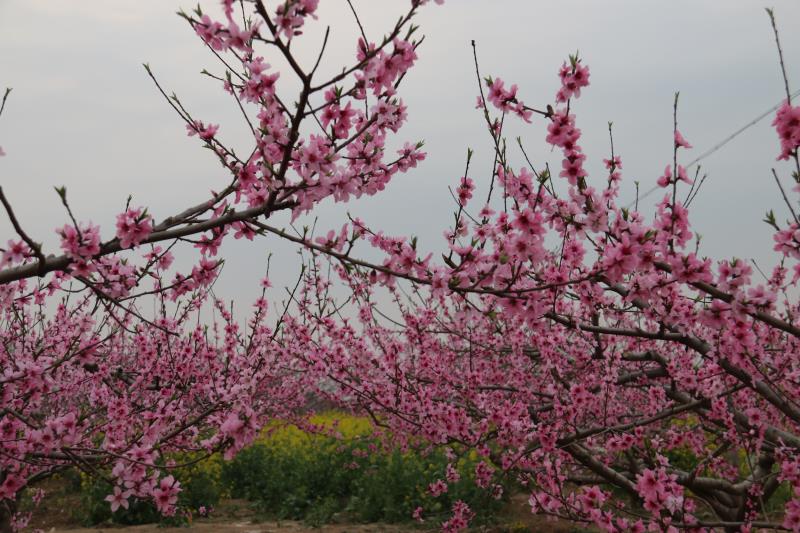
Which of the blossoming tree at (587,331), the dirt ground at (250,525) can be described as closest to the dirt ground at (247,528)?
the dirt ground at (250,525)

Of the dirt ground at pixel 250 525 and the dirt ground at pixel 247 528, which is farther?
the dirt ground at pixel 247 528

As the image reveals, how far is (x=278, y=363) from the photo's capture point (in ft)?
23.6

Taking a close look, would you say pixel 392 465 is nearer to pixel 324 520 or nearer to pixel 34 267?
pixel 324 520

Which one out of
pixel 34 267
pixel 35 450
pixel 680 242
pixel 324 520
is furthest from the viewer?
pixel 324 520

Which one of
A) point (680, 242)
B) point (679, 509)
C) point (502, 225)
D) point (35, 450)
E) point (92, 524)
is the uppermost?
point (502, 225)

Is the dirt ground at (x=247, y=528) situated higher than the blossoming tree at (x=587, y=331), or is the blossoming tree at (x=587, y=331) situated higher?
the blossoming tree at (x=587, y=331)

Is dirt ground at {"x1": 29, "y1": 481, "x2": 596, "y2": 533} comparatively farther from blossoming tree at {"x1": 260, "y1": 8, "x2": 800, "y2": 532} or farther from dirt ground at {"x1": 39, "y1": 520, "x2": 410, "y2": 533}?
blossoming tree at {"x1": 260, "y1": 8, "x2": 800, "y2": 532}

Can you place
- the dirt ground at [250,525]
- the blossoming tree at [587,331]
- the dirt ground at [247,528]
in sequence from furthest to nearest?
the dirt ground at [247,528] → the dirt ground at [250,525] → the blossoming tree at [587,331]

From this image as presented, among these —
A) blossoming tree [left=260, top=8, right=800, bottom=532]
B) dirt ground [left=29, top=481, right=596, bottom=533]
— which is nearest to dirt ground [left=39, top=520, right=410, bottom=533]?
dirt ground [left=29, top=481, right=596, bottom=533]

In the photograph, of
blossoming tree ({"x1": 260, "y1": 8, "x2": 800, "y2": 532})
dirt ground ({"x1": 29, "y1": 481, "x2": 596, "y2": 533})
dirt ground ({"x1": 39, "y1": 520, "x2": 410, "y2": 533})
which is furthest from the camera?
dirt ground ({"x1": 39, "y1": 520, "x2": 410, "y2": 533})

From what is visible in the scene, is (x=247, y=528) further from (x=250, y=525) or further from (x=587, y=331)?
(x=587, y=331)

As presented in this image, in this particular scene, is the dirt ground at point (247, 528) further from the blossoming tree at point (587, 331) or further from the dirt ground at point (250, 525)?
the blossoming tree at point (587, 331)

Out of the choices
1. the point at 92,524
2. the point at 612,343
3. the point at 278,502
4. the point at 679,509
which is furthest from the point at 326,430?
the point at 679,509

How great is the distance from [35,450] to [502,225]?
9.71 ft
